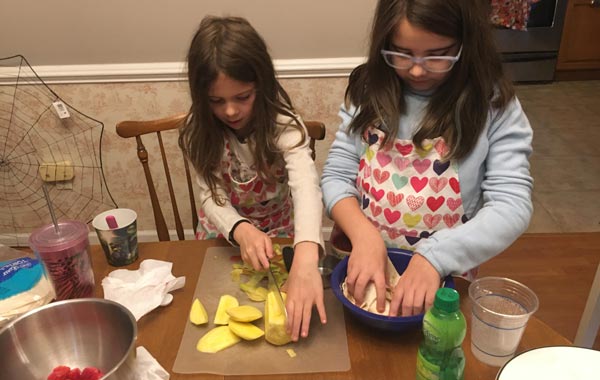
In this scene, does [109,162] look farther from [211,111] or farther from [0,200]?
[211,111]

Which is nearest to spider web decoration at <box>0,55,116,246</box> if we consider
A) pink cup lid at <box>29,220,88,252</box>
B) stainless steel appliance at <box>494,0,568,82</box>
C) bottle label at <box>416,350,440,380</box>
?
pink cup lid at <box>29,220,88,252</box>

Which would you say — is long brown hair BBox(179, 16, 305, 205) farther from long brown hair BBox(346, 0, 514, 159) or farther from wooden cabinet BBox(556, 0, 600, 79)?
wooden cabinet BBox(556, 0, 600, 79)

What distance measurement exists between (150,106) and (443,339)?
1.64 m

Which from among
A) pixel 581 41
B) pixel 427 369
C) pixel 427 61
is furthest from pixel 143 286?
pixel 581 41

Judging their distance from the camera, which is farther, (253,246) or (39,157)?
(39,157)

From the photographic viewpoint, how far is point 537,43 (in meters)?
A: 3.96

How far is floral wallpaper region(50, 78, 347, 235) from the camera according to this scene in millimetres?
1912

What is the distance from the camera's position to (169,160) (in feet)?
6.71

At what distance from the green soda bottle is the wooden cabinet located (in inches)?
166

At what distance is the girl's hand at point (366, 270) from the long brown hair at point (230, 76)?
1.33ft

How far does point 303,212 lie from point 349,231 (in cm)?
11

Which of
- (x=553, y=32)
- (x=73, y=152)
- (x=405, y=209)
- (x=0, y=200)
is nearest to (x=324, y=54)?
(x=405, y=209)

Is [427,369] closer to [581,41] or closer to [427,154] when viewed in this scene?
[427,154]

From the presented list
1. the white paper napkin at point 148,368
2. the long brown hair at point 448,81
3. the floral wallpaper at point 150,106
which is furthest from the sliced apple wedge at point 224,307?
the floral wallpaper at point 150,106
